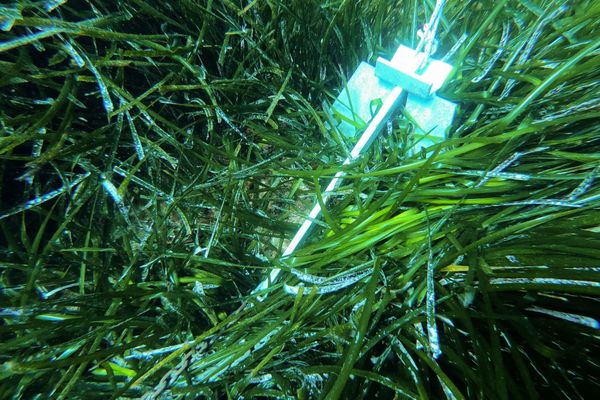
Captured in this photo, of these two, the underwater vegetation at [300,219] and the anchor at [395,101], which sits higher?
the anchor at [395,101]

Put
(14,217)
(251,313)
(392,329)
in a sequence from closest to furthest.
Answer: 1. (392,329)
2. (251,313)
3. (14,217)

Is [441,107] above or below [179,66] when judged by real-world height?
above

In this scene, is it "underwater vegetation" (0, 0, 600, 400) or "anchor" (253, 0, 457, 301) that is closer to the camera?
"underwater vegetation" (0, 0, 600, 400)

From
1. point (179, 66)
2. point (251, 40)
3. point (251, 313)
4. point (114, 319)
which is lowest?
point (114, 319)

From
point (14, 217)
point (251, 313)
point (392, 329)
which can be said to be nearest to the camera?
point (392, 329)

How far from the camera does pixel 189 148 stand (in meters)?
0.62

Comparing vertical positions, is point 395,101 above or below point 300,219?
above

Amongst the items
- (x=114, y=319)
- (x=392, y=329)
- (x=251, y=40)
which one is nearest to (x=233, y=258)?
(x=114, y=319)

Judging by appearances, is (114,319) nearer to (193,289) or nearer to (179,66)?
(193,289)

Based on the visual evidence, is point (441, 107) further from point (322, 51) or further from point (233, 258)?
point (233, 258)

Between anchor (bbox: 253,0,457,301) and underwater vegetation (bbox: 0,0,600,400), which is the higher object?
anchor (bbox: 253,0,457,301)

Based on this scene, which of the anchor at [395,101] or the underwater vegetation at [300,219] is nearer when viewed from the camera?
the underwater vegetation at [300,219]

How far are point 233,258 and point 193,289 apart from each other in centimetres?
10

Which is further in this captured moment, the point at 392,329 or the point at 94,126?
the point at 94,126
